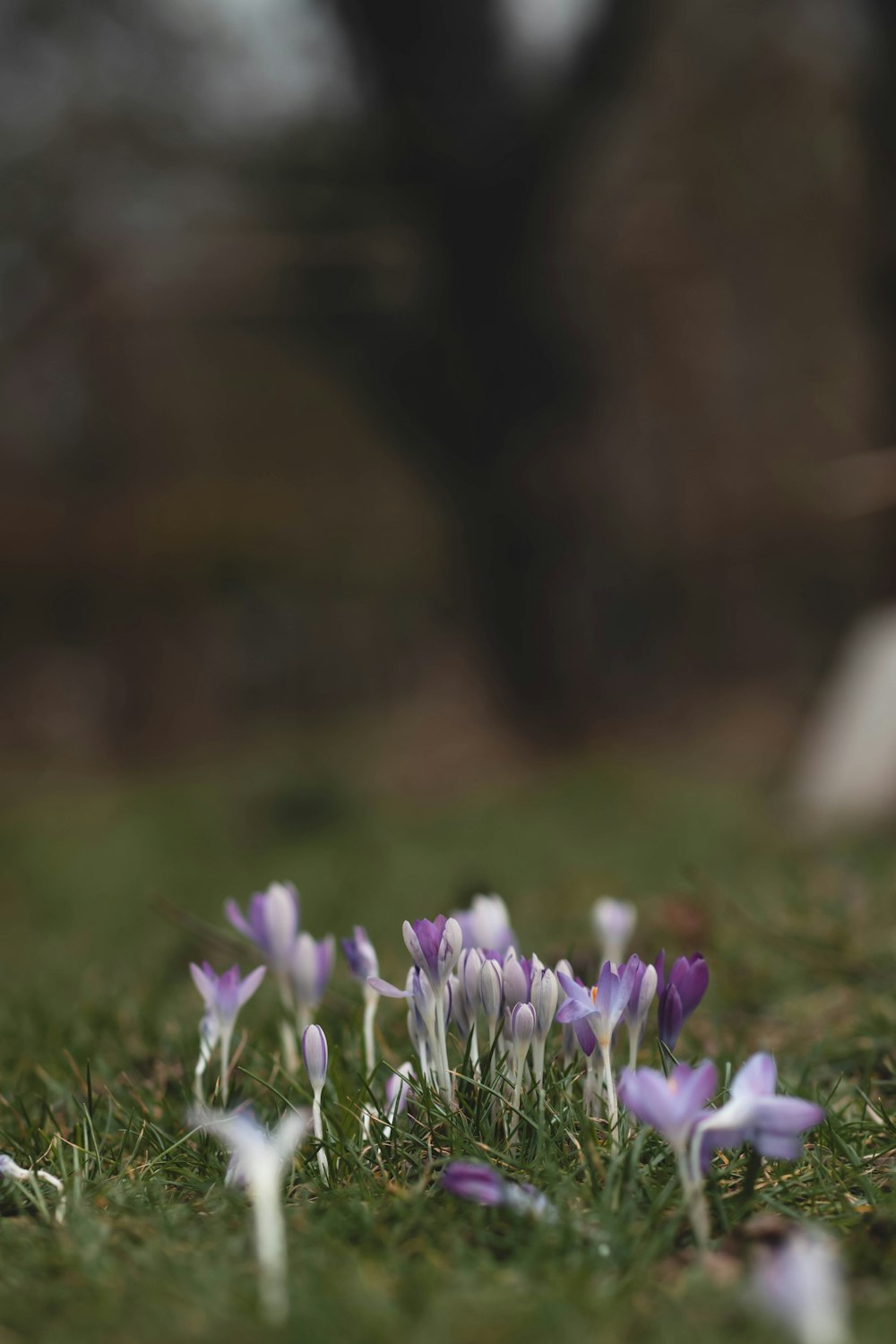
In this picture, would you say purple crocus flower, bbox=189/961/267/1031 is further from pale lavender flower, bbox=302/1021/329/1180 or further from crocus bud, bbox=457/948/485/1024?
crocus bud, bbox=457/948/485/1024

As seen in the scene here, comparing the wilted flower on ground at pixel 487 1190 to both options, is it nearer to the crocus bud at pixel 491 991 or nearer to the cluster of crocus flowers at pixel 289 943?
the crocus bud at pixel 491 991

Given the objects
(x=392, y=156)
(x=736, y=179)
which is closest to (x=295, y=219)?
(x=392, y=156)

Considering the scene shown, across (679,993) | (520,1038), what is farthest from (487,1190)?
(679,993)

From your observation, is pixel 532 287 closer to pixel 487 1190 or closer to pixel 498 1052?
pixel 498 1052

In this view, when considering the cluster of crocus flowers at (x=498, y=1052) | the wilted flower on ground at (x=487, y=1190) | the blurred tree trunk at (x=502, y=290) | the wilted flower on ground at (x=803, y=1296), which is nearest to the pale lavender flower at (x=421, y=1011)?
the cluster of crocus flowers at (x=498, y=1052)

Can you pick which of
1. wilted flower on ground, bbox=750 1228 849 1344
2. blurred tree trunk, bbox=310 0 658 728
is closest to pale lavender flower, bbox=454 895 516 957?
wilted flower on ground, bbox=750 1228 849 1344
